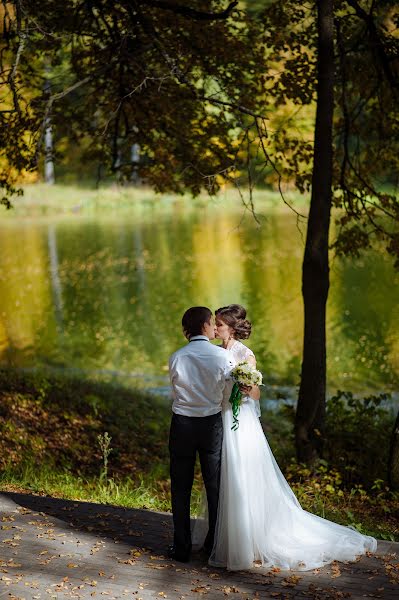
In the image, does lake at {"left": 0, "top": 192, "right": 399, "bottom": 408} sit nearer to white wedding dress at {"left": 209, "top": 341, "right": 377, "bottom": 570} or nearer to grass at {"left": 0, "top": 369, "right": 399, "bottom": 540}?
grass at {"left": 0, "top": 369, "right": 399, "bottom": 540}

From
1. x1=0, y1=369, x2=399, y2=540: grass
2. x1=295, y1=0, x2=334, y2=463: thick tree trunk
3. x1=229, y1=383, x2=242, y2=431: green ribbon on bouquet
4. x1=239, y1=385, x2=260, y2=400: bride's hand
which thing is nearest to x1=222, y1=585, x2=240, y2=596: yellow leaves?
x1=229, y1=383, x2=242, y2=431: green ribbon on bouquet

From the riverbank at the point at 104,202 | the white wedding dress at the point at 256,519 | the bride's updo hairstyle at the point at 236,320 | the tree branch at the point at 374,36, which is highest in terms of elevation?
the tree branch at the point at 374,36

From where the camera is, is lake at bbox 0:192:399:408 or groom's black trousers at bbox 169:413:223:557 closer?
groom's black trousers at bbox 169:413:223:557

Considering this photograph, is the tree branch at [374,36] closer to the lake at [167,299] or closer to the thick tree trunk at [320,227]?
the thick tree trunk at [320,227]

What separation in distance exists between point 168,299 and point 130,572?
1706cm

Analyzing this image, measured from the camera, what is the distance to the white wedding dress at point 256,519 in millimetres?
5715

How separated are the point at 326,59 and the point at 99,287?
1664 centimetres

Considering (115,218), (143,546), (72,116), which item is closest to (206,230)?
(115,218)

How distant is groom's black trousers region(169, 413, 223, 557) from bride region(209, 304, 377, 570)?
0.08 metres

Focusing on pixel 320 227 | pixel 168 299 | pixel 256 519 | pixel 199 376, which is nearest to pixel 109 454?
pixel 320 227

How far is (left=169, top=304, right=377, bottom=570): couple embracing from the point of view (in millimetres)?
5613

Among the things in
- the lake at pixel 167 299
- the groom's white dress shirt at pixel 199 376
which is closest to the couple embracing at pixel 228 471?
the groom's white dress shirt at pixel 199 376

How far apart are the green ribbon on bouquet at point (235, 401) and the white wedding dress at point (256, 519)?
0.04 meters

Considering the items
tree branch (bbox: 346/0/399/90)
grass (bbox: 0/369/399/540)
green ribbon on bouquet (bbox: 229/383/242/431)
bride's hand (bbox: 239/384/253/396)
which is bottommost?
grass (bbox: 0/369/399/540)
